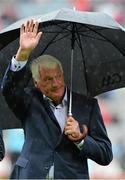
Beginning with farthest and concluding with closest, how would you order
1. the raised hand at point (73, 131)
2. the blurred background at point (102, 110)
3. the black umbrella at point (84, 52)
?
the blurred background at point (102, 110)
the black umbrella at point (84, 52)
the raised hand at point (73, 131)

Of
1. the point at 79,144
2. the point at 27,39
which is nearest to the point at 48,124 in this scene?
the point at 79,144

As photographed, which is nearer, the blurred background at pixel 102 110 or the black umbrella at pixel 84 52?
the black umbrella at pixel 84 52

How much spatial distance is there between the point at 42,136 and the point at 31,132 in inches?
2.8

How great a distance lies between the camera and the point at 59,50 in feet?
15.0

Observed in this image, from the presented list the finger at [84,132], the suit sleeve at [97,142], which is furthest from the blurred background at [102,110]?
the finger at [84,132]

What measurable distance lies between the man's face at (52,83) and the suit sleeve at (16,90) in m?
0.10

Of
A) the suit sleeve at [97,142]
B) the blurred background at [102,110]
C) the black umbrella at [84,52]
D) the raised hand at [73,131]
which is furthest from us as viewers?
the blurred background at [102,110]

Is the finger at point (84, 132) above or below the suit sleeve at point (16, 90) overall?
below

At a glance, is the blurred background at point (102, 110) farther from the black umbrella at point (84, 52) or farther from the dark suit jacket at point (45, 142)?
the dark suit jacket at point (45, 142)

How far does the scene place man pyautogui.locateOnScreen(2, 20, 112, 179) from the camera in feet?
12.6

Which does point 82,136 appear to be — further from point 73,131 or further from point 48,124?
point 48,124

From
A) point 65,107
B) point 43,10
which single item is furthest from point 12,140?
point 65,107

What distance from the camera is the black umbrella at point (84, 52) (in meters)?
4.36

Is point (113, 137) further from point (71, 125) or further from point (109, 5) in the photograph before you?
point (71, 125)
